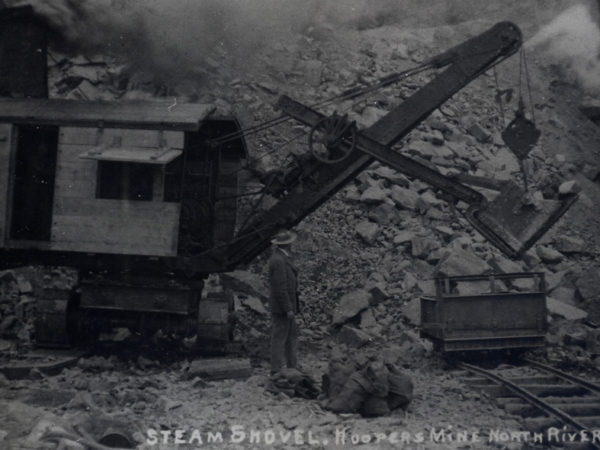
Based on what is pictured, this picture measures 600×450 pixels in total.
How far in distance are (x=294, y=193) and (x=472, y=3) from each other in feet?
50.9

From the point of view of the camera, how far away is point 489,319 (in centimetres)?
727

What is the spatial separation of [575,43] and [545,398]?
14821mm

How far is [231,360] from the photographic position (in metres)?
6.86

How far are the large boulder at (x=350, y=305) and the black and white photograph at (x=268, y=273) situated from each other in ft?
0.13

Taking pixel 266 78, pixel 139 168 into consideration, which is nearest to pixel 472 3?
pixel 266 78

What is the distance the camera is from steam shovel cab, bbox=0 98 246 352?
285 inches

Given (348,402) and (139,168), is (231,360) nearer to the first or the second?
(348,402)

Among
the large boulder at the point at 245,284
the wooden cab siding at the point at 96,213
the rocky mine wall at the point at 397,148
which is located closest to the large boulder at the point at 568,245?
the rocky mine wall at the point at 397,148

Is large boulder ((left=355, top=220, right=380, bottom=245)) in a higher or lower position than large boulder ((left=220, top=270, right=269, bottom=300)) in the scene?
higher

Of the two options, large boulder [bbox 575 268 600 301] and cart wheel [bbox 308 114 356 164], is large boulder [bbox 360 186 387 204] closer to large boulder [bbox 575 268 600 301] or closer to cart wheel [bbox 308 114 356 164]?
large boulder [bbox 575 268 600 301]

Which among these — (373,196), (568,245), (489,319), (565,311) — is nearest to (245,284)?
(373,196)

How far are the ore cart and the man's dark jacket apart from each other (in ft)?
6.61

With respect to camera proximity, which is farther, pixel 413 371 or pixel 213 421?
pixel 413 371

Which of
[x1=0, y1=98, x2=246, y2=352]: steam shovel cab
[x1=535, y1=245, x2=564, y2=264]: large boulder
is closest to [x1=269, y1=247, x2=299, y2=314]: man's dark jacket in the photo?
[x1=0, y1=98, x2=246, y2=352]: steam shovel cab
